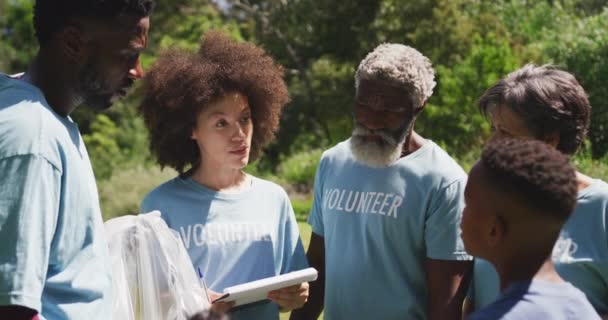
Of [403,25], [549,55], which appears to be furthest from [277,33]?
[549,55]

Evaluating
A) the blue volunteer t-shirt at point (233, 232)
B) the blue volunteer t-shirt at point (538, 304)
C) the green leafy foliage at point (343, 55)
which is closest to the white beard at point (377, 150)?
the blue volunteer t-shirt at point (233, 232)

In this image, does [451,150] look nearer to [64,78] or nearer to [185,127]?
[185,127]

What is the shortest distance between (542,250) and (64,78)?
1.38 meters

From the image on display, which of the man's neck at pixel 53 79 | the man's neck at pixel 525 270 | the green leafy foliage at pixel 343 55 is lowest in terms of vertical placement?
the green leafy foliage at pixel 343 55

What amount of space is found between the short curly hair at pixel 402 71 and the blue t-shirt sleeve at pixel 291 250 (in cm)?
70

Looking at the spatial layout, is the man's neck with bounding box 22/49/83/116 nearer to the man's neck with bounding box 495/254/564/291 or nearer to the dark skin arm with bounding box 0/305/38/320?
the dark skin arm with bounding box 0/305/38/320

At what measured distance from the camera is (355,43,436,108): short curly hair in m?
3.42

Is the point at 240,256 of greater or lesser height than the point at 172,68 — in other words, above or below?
below

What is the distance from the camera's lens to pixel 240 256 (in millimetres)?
3480

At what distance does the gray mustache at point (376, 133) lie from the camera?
3.45 m

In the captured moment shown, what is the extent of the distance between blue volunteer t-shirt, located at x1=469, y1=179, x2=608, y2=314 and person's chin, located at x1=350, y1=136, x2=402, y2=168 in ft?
2.56

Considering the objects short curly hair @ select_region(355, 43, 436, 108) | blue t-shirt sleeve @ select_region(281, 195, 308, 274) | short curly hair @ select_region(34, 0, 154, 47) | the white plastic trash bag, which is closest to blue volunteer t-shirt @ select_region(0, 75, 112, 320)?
short curly hair @ select_region(34, 0, 154, 47)

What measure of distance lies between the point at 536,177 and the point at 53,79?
1.33 meters

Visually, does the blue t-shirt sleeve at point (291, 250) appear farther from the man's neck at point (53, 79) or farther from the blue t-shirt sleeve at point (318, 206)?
the man's neck at point (53, 79)
